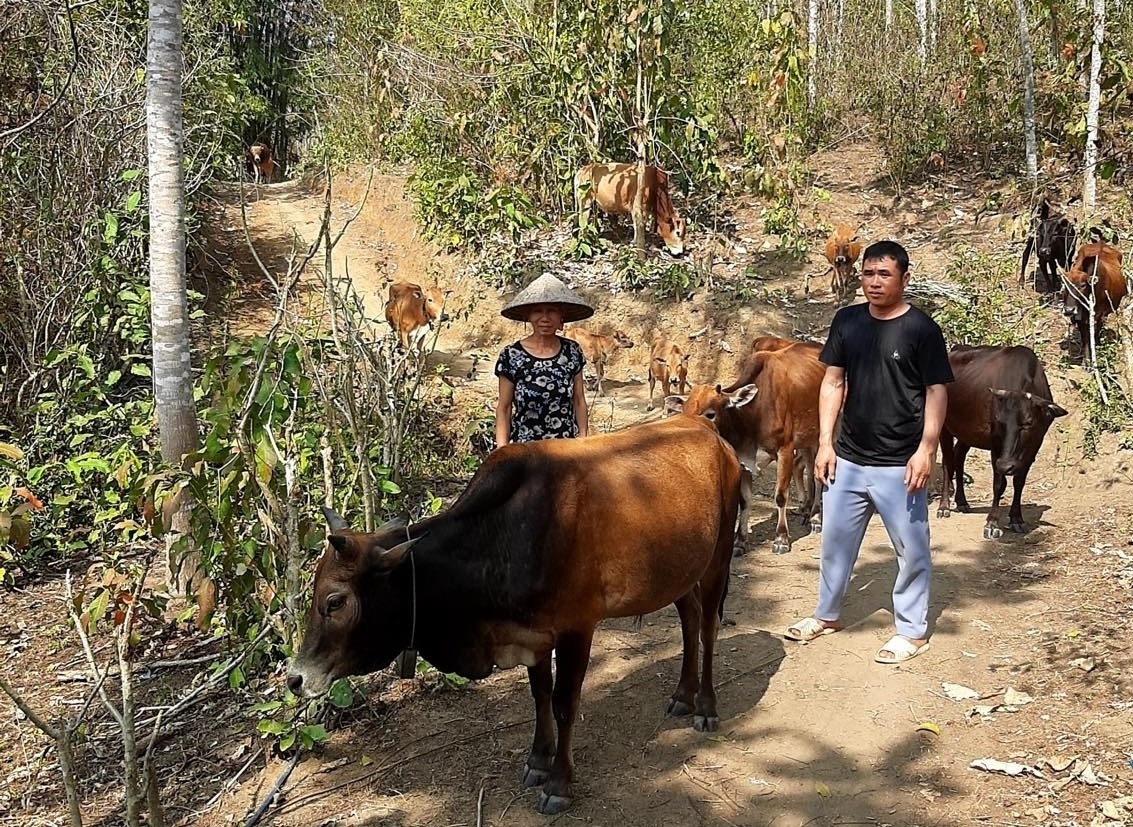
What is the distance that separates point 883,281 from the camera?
470cm

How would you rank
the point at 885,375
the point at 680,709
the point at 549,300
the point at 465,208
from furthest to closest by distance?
the point at 465,208, the point at 549,300, the point at 885,375, the point at 680,709

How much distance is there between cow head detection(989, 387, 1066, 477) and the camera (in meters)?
7.27

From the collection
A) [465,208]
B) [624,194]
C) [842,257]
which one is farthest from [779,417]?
[465,208]

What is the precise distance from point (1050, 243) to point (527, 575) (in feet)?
32.2

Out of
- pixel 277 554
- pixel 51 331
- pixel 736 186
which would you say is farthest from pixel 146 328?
pixel 736 186

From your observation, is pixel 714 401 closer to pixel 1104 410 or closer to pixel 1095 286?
pixel 1104 410

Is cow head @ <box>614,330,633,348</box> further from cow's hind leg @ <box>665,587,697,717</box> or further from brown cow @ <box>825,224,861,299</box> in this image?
cow's hind leg @ <box>665,587,697,717</box>

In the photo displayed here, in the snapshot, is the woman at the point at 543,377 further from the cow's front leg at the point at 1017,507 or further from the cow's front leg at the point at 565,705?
the cow's front leg at the point at 1017,507

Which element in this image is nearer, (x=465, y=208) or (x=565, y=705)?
(x=565, y=705)

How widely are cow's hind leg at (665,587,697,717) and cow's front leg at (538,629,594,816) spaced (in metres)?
0.85

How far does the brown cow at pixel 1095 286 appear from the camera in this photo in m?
10.1

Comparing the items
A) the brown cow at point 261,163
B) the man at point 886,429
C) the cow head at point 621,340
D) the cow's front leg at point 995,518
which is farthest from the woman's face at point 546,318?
the brown cow at point 261,163

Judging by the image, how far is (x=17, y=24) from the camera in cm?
830

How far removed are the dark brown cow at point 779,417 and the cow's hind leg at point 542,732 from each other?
336 centimetres
